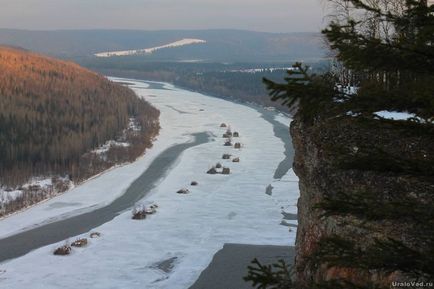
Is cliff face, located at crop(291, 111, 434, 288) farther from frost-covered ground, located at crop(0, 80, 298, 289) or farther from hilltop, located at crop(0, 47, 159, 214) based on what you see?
hilltop, located at crop(0, 47, 159, 214)

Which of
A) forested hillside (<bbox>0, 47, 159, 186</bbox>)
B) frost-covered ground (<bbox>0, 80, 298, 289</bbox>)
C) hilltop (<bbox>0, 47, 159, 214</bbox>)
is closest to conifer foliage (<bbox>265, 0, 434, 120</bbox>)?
frost-covered ground (<bbox>0, 80, 298, 289</bbox>)

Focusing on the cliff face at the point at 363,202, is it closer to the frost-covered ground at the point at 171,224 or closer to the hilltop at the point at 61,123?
the frost-covered ground at the point at 171,224

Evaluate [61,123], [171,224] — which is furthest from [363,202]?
[61,123]

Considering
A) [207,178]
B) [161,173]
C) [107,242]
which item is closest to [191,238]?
[107,242]

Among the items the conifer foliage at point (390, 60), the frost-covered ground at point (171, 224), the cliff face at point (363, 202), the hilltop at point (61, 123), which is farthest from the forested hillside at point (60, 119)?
the conifer foliage at point (390, 60)

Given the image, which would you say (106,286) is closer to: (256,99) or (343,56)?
(343,56)

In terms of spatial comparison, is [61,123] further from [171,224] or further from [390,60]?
[390,60]
